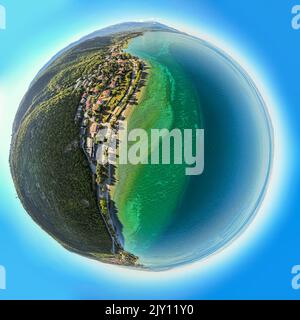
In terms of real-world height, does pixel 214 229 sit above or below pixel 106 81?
below

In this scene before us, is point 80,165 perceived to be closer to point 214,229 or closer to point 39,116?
point 39,116

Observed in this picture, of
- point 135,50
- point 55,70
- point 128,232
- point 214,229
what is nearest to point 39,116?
point 55,70

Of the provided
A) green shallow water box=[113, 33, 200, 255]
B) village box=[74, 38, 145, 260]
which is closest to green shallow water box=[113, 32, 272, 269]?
green shallow water box=[113, 33, 200, 255]
